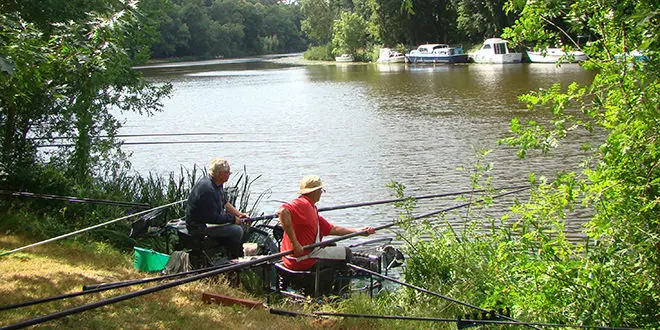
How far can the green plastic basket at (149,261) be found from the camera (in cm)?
747

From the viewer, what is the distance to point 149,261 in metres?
7.61

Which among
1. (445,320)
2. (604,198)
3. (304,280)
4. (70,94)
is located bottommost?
(304,280)

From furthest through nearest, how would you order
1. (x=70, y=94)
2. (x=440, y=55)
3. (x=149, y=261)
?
1. (x=440, y=55)
2. (x=70, y=94)
3. (x=149, y=261)

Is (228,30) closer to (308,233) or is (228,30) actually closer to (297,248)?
(308,233)

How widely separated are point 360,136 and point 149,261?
13236 mm

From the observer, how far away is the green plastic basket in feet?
24.5

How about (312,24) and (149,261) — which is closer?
(149,261)

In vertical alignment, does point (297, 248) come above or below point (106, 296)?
above

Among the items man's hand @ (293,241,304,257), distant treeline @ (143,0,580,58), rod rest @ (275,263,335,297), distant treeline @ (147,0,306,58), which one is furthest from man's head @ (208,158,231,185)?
distant treeline @ (147,0,306,58)

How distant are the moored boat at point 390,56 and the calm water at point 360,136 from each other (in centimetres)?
2476

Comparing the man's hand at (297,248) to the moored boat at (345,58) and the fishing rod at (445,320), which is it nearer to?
the fishing rod at (445,320)

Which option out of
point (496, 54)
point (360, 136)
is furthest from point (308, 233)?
point (496, 54)

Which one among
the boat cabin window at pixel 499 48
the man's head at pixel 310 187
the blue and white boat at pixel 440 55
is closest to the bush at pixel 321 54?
the blue and white boat at pixel 440 55

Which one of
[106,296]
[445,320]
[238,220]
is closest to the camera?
[445,320]
